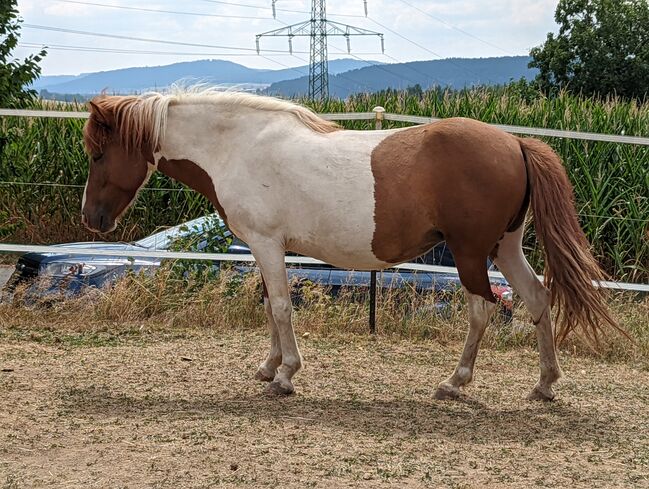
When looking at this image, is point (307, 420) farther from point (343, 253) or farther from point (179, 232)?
point (179, 232)

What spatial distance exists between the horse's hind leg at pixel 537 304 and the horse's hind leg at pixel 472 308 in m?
0.30

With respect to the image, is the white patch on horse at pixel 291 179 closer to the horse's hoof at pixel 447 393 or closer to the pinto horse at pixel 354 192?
the pinto horse at pixel 354 192

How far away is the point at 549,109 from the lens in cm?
1280

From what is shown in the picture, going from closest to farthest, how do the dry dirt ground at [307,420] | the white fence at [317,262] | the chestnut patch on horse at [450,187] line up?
the dry dirt ground at [307,420] < the chestnut patch on horse at [450,187] < the white fence at [317,262]

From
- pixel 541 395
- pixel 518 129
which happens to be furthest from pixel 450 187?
pixel 518 129

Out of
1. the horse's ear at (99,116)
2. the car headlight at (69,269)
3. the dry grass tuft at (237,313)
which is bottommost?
the dry grass tuft at (237,313)

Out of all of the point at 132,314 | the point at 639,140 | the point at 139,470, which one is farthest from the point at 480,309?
the point at 132,314

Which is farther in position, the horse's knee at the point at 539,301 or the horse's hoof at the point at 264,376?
the horse's hoof at the point at 264,376

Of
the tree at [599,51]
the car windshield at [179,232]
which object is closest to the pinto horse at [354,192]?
the car windshield at [179,232]

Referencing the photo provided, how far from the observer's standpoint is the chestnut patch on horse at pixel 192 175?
6.08 meters

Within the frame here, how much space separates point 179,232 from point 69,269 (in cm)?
114

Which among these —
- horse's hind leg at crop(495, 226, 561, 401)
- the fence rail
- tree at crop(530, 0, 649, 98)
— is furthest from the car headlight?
tree at crop(530, 0, 649, 98)

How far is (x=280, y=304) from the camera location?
19.3 feet

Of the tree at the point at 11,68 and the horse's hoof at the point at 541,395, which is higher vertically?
the tree at the point at 11,68
